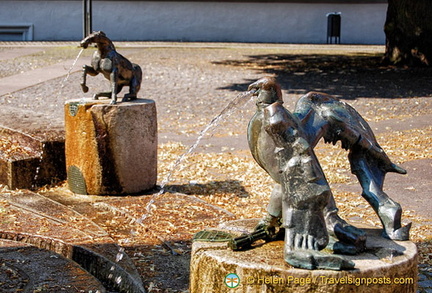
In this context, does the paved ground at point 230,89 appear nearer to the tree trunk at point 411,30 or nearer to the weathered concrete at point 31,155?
the weathered concrete at point 31,155

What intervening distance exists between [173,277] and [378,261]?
161 cm

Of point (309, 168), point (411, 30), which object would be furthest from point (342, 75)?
point (309, 168)

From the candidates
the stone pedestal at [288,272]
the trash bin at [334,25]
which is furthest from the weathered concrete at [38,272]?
the trash bin at [334,25]

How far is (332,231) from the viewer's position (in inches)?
136

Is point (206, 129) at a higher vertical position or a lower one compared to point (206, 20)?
lower

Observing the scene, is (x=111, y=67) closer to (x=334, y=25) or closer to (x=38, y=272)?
(x=38, y=272)

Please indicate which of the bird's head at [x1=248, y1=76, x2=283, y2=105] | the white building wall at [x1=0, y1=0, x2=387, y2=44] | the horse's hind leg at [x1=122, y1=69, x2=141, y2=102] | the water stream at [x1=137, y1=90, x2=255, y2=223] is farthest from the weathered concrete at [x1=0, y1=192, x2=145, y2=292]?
the white building wall at [x1=0, y1=0, x2=387, y2=44]

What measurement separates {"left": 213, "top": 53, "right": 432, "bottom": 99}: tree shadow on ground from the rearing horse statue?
6.70 meters

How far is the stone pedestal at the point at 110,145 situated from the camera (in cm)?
655

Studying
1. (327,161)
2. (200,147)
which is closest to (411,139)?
(327,161)

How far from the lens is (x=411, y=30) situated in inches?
640

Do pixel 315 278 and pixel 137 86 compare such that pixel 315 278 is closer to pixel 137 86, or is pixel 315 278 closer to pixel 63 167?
pixel 137 86

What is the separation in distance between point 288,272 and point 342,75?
12.6m

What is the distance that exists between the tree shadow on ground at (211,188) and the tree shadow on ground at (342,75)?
6109 mm
